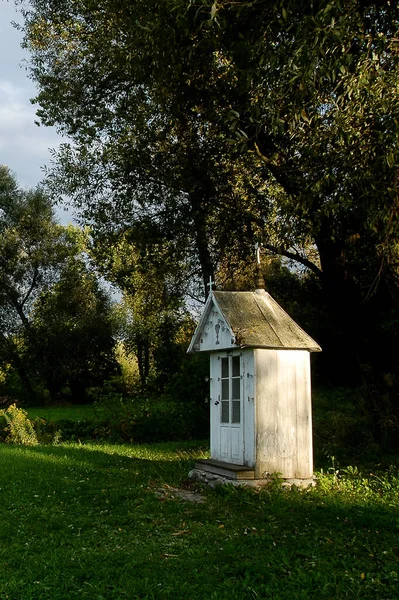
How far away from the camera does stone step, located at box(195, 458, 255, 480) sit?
9234mm

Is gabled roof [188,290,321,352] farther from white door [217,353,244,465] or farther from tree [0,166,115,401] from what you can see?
tree [0,166,115,401]

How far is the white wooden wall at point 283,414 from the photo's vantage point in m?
9.49

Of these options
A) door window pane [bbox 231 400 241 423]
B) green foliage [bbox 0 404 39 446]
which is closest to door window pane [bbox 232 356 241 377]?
door window pane [bbox 231 400 241 423]

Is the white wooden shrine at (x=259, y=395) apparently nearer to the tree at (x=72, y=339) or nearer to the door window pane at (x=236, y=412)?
the door window pane at (x=236, y=412)

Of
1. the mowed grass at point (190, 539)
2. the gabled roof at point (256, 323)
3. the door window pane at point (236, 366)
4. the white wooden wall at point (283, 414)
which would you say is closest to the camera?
the mowed grass at point (190, 539)

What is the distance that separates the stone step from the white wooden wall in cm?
16

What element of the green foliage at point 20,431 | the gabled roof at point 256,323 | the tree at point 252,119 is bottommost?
the green foliage at point 20,431

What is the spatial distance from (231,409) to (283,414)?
0.91 m

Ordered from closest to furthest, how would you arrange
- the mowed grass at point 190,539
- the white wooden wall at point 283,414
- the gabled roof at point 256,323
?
the mowed grass at point 190,539
the white wooden wall at point 283,414
the gabled roof at point 256,323

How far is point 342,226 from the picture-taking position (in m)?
12.4

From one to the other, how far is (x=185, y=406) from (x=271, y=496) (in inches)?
392

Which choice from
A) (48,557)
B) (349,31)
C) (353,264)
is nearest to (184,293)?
(353,264)

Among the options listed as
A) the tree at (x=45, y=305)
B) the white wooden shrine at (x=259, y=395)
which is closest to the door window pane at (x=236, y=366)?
the white wooden shrine at (x=259, y=395)

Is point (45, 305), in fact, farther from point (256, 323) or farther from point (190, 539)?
point (190, 539)
